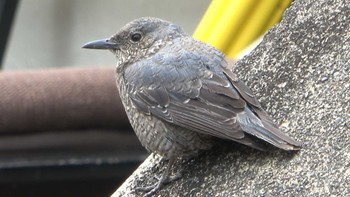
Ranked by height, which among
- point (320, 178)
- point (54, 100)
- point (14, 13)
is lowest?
point (14, 13)

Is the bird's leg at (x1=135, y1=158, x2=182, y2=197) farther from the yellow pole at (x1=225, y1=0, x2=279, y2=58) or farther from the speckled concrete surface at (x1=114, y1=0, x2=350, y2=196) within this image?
the yellow pole at (x1=225, y1=0, x2=279, y2=58)

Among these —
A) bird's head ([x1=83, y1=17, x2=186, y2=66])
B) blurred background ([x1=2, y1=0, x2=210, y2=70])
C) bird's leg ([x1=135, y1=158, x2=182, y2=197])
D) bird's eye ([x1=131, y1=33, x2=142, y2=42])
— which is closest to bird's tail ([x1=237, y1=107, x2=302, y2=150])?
bird's leg ([x1=135, y1=158, x2=182, y2=197])

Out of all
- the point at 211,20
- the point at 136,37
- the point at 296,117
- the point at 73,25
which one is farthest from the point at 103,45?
the point at 73,25

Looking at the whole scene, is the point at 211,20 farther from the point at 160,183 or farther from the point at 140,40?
the point at 160,183

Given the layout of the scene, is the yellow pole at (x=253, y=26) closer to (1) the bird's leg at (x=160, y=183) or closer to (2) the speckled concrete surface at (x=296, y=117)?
(2) the speckled concrete surface at (x=296, y=117)

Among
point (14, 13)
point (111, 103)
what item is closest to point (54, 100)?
point (111, 103)

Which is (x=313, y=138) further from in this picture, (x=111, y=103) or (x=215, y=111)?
(x=111, y=103)
